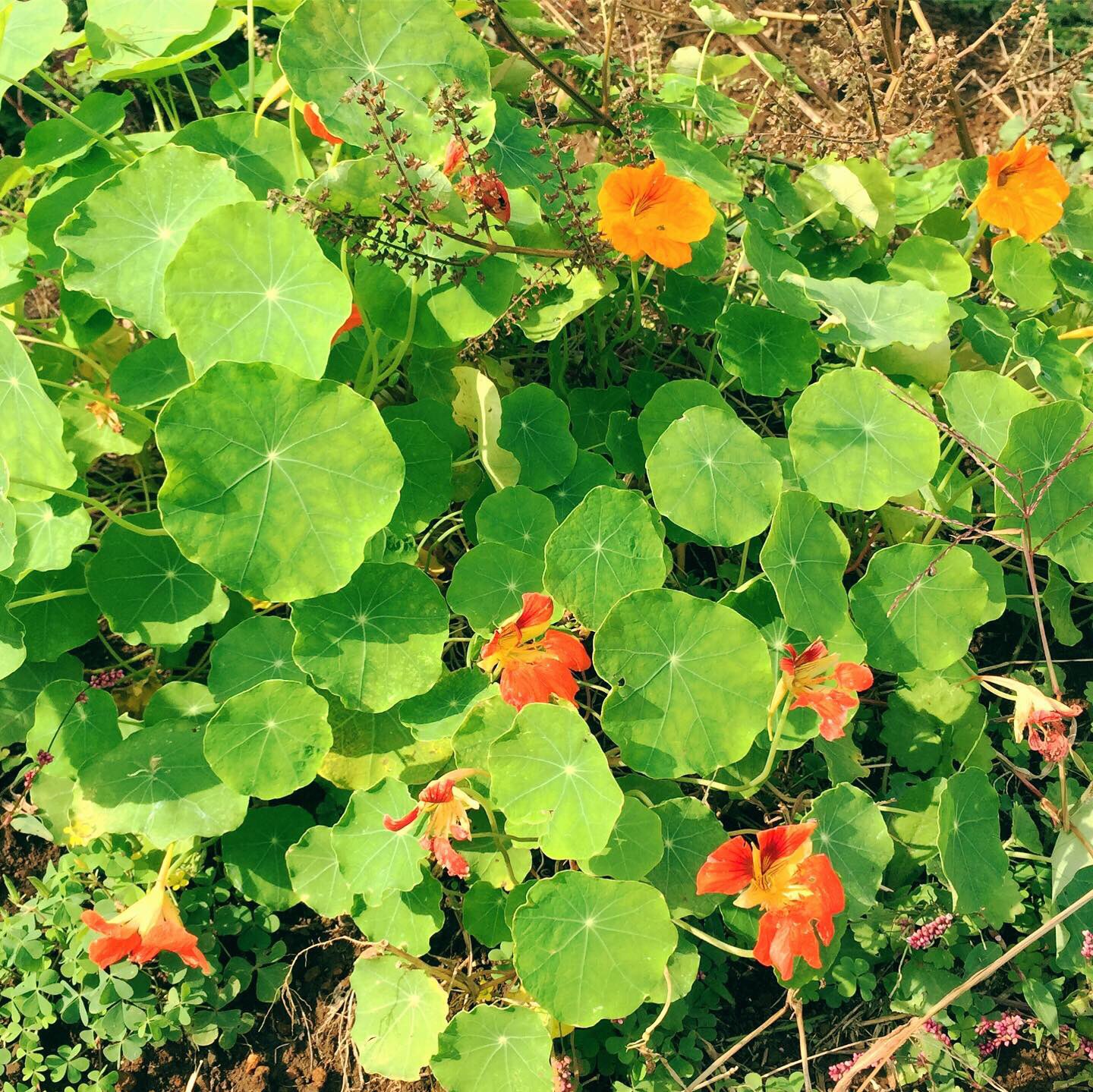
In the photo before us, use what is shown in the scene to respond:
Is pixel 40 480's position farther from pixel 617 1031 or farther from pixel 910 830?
pixel 910 830

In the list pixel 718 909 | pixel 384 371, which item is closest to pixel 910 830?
pixel 718 909

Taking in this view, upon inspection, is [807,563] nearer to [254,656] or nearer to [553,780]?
[553,780]

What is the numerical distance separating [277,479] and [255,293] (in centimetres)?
40

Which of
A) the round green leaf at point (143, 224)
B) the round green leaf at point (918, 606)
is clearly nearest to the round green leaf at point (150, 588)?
the round green leaf at point (143, 224)

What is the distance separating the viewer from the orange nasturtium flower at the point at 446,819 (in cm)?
162

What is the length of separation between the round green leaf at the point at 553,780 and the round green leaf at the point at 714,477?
20.1 inches

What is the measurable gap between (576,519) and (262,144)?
3.98 ft

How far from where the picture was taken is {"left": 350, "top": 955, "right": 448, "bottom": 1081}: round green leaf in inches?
74.9

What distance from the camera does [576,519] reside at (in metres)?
1.95

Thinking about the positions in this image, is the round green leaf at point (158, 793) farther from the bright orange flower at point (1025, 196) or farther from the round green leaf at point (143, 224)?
the bright orange flower at point (1025, 196)

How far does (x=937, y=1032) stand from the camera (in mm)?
2002

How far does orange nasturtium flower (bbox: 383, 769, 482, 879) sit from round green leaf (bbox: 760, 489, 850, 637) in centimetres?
73

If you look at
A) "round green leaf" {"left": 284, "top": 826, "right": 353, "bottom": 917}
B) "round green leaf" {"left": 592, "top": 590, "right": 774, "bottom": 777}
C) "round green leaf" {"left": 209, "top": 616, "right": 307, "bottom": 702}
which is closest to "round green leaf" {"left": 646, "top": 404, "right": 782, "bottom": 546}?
"round green leaf" {"left": 592, "top": 590, "right": 774, "bottom": 777}

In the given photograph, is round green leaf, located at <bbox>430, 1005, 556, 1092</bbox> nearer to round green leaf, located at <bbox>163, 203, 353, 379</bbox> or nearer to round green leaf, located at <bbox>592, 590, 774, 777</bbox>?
round green leaf, located at <bbox>592, 590, 774, 777</bbox>
